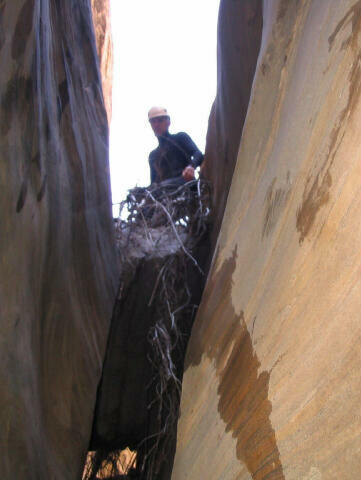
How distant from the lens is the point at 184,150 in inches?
177

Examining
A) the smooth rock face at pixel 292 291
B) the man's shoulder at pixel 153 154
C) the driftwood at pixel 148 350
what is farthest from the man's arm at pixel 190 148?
the smooth rock face at pixel 292 291

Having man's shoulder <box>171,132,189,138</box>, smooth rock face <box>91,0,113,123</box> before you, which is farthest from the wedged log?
smooth rock face <box>91,0,113,123</box>

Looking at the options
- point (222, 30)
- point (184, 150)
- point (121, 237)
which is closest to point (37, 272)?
point (121, 237)

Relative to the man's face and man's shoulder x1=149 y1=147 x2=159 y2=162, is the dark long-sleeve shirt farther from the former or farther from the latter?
the man's face

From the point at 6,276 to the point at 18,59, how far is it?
0.76 meters

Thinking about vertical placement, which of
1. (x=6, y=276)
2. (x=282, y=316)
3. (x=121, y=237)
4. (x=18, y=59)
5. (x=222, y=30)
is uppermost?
(x=222, y=30)

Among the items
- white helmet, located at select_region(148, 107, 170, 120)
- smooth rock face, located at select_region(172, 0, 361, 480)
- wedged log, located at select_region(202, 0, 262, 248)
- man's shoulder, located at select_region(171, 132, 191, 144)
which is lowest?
smooth rock face, located at select_region(172, 0, 361, 480)

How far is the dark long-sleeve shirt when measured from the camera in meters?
4.44

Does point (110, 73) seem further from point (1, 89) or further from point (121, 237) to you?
point (1, 89)

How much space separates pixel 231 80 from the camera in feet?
10.1

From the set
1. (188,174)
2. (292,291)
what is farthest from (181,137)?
(292,291)

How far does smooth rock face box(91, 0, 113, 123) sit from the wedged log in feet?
7.56

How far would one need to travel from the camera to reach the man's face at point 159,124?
4875mm

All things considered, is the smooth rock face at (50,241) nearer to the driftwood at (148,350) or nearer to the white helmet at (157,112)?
the driftwood at (148,350)
